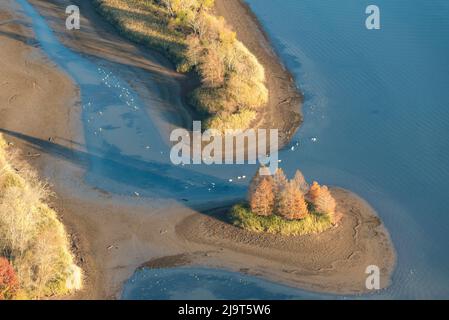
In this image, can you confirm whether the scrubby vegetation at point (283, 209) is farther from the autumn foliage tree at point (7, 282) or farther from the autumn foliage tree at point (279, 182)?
the autumn foliage tree at point (7, 282)

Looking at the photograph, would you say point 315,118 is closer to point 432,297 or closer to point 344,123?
point 344,123

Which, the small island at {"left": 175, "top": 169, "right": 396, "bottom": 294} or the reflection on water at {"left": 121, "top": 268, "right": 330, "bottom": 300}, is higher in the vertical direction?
the small island at {"left": 175, "top": 169, "right": 396, "bottom": 294}

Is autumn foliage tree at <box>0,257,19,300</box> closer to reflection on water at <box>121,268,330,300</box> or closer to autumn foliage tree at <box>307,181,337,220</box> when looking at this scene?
reflection on water at <box>121,268,330,300</box>

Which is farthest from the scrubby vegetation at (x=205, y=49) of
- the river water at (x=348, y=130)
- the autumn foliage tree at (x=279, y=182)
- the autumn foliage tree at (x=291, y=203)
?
the autumn foliage tree at (x=291, y=203)

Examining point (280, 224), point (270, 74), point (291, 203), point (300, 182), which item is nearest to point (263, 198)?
point (291, 203)

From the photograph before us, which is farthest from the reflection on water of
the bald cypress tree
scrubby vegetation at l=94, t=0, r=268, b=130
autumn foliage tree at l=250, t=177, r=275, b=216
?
scrubby vegetation at l=94, t=0, r=268, b=130
